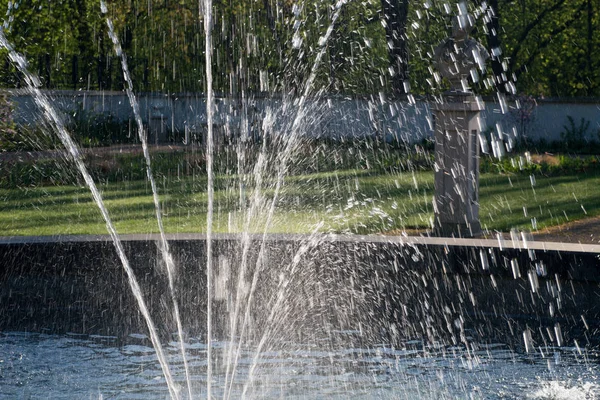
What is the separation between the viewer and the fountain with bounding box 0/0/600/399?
5.00 metres

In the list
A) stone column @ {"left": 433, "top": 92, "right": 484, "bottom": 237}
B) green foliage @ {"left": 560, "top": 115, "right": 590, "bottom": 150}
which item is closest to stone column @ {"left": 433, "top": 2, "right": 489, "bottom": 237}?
stone column @ {"left": 433, "top": 92, "right": 484, "bottom": 237}

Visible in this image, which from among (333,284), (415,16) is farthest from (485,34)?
(333,284)

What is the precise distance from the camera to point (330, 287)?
6.36 m

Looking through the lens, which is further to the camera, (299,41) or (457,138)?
(299,41)

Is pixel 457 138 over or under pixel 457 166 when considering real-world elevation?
over

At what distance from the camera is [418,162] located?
54.4 ft

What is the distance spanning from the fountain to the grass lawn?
182 cm

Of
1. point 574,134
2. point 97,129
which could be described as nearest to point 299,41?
point 97,129

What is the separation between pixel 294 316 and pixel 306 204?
5481 mm

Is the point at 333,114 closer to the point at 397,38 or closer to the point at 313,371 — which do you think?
the point at 397,38

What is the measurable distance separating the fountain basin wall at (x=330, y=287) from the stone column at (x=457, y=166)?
2163mm

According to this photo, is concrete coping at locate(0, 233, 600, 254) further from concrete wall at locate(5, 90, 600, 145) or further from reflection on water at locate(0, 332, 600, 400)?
concrete wall at locate(5, 90, 600, 145)

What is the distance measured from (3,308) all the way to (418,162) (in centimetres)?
1127

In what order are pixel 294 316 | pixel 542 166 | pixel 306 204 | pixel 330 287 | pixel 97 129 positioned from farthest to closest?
pixel 97 129 < pixel 542 166 < pixel 306 204 < pixel 330 287 < pixel 294 316
